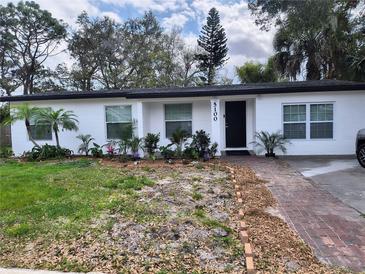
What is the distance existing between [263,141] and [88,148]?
6.93 m

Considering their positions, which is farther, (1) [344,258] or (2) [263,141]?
(2) [263,141]

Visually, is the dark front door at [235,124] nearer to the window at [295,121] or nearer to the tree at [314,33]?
the window at [295,121]

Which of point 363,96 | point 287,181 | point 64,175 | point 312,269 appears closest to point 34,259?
point 312,269

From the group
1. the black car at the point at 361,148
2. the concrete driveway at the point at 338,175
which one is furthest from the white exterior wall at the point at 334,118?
the black car at the point at 361,148

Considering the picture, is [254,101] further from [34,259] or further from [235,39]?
[235,39]

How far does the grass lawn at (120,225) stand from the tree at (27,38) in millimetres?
22543

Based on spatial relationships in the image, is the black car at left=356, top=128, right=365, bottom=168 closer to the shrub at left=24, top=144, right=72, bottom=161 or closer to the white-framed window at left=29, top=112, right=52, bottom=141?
the shrub at left=24, top=144, right=72, bottom=161

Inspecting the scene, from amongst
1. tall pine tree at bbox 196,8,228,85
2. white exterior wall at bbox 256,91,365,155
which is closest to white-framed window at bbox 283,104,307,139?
white exterior wall at bbox 256,91,365,155

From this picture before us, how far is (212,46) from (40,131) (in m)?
21.9

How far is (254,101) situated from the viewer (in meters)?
12.9

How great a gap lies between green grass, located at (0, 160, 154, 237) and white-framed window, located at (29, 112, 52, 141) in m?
4.79

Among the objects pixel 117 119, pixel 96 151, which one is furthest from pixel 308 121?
pixel 96 151

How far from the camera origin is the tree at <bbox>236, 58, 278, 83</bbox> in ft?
82.5

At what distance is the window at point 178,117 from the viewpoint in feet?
43.6
